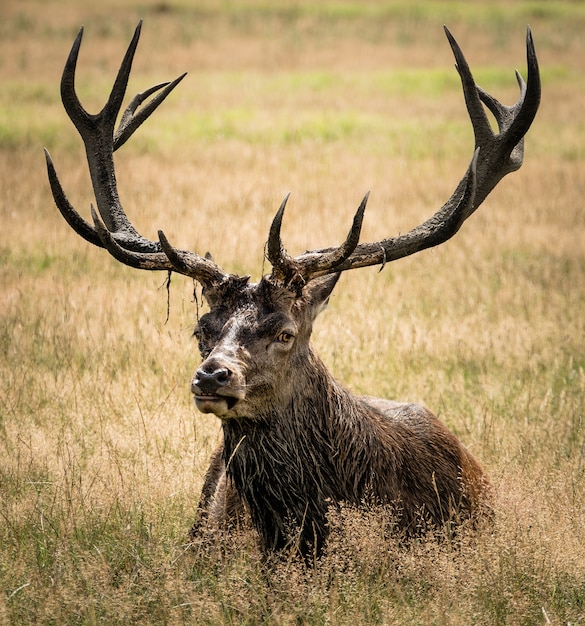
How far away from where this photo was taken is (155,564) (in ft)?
16.6

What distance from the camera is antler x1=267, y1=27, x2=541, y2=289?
4.99 m

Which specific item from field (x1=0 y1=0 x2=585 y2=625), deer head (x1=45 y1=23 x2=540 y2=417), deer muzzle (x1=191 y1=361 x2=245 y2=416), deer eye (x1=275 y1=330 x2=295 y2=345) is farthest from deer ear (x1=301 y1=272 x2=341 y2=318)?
field (x1=0 y1=0 x2=585 y2=625)

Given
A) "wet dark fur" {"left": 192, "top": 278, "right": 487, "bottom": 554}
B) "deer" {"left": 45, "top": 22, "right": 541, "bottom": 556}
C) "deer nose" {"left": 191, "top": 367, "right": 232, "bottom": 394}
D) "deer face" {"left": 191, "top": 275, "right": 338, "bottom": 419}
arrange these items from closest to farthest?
"deer nose" {"left": 191, "top": 367, "right": 232, "bottom": 394} < "deer face" {"left": 191, "top": 275, "right": 338, "bottom": 419} < "deer" {"left": 45, "top": 22, "right": 541, "bottom": 556} < "wet dark fur" {"left": 192, "top": 278, "right": 487, "bottom": 554}

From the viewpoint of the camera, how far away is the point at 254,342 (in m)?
4.83

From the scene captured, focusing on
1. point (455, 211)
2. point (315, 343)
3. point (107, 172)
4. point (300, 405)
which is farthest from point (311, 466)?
point (315, 343)

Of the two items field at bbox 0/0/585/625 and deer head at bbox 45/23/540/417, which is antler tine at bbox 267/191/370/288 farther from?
field at bbox 0/0/585/625

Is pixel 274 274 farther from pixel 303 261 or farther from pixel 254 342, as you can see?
pixel 254 342

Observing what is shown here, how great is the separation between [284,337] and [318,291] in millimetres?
411

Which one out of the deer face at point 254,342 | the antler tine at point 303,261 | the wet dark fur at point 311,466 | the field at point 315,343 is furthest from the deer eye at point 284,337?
the field at point 315,343

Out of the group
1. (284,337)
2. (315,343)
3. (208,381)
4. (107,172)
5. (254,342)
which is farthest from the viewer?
(315,343)

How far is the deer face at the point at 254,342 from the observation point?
462cm

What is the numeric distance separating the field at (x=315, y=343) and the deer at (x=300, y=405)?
0.18 meters

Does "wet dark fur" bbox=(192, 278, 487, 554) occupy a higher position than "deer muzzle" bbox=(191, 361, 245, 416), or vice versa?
"deer muzzle" bbox=(191, 361, 245, 416)

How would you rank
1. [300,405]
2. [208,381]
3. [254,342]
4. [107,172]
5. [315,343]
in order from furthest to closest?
[315,343] → [107,172] → [300,405] → [254,342] → [208,381]
